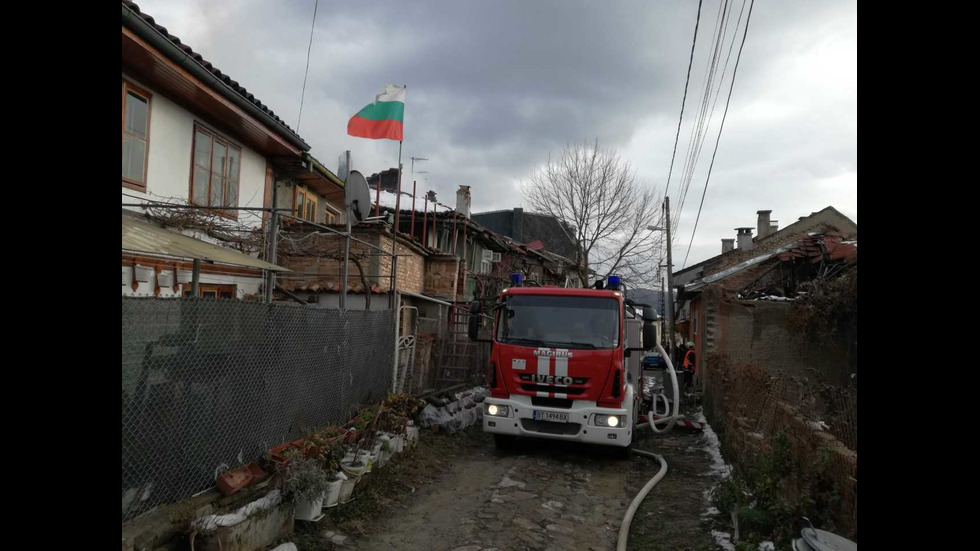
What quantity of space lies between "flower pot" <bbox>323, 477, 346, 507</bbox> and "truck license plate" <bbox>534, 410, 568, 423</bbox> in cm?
358

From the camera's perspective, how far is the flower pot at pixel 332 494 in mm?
5609

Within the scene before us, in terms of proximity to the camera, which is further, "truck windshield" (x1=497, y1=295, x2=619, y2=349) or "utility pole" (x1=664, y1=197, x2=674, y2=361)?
"utility pole" (x1=664, y1=197, x2=674, y2=361)

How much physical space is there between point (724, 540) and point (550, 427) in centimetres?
344

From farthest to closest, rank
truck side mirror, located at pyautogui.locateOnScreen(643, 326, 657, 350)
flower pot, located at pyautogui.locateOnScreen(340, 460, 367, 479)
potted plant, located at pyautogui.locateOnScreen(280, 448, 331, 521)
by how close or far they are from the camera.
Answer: truck side mirror, located at pyautogui.locateOnScreen(643, 326, 657, 350), flower pot, located at pyautogui.locateOnScreen(340, 460, 367, 479), potted plant, located at pyautogui.locateOnScreen(280, 448, 331, 521)

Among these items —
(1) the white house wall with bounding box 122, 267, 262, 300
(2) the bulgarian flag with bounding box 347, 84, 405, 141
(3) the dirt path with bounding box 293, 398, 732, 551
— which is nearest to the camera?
(3) the dirt path with bounding box 293, 398, 732, 551

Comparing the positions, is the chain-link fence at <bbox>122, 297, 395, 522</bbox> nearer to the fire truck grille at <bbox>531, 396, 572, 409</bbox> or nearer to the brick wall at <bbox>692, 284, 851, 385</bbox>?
the fire truck grille at <bbox>531, 396, 572, 409</bbox>

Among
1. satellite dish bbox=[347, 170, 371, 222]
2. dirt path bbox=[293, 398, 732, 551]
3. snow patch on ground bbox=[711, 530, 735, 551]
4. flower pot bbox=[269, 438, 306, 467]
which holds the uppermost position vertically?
satellite dish bbox=[347, 170, 371, 222]

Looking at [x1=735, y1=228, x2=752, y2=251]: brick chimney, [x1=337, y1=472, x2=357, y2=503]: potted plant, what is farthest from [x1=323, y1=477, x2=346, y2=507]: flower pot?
[x1=735, y1=228, x2=752, y2=251]: brick chimney

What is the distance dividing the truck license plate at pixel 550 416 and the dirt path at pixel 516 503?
674 mm

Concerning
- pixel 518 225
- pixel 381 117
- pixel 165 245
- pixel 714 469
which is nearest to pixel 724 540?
pixel 714 469

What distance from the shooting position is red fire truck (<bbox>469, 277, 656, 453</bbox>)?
8.51m
